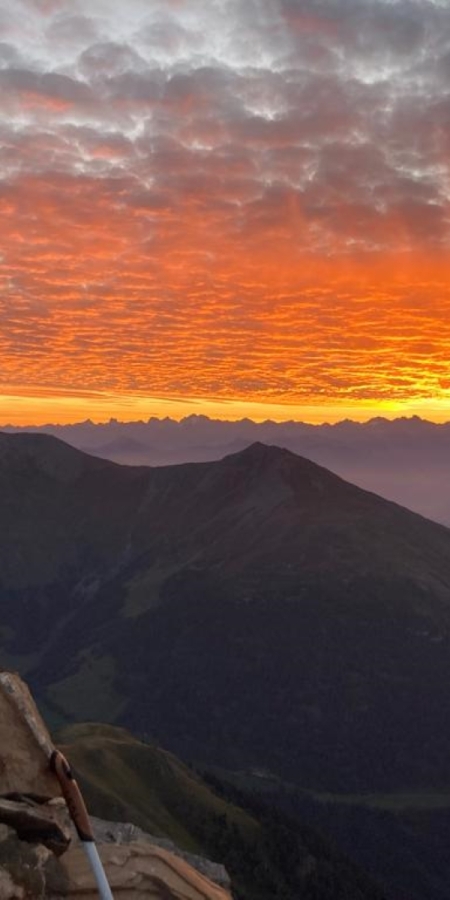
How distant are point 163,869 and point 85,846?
4.42 meters

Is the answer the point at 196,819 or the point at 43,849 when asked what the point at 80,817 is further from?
the point at 196,819

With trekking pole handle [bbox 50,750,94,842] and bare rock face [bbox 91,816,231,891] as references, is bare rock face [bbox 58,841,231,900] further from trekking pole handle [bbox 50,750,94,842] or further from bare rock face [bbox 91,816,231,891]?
bare rock face [bbox 91,816,231,891]

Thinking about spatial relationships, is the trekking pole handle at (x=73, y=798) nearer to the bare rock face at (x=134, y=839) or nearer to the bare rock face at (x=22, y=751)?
the bare rock face at (x=22, y=751)

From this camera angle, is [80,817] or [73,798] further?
[73,798]

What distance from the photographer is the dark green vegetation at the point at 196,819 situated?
516 feet

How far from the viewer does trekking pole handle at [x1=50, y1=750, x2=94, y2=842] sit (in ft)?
57.3

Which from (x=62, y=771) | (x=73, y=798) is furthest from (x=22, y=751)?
(x=73, y=798)

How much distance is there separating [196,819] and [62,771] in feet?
565

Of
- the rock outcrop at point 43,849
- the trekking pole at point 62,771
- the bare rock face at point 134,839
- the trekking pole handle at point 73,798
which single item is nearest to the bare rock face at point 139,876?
the rock outcrop at point 43,849

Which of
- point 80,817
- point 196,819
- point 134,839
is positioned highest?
point 80,817

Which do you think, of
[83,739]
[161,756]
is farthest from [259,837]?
[83,739]

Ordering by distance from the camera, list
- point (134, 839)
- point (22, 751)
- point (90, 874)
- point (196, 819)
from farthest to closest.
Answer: point (196, 819)
point (134, 839)
point (22, 751)
point (90, 874)

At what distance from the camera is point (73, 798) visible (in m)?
18.3

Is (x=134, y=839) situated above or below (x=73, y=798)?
below
